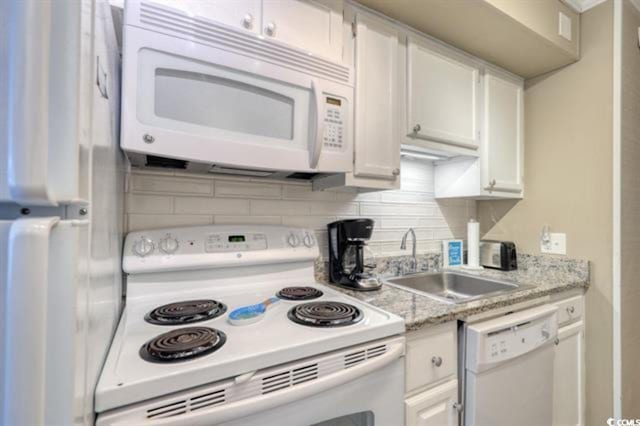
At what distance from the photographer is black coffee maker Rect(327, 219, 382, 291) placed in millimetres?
1312

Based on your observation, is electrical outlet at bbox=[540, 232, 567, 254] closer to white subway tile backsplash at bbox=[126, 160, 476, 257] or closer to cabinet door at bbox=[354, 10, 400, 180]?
white subway tile backsplash at bbox=[126, 160, 476, 257]

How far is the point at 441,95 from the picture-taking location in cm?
152

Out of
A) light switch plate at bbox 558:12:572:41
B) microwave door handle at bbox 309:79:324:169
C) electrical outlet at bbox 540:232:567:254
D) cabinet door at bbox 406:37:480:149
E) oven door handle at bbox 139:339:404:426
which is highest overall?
light switch plate at bbox 558:12:572:41

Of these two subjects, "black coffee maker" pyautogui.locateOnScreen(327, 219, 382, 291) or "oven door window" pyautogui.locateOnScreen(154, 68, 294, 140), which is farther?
"black coffee maker" pyautogui.locateOnScreen(327, 219, 382, 291)

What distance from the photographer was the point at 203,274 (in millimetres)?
1159

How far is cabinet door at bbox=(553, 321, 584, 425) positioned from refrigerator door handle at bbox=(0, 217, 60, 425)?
194 centimetres

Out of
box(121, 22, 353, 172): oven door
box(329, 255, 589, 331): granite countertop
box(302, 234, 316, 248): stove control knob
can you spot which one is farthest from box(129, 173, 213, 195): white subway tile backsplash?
box(329, 255, 589, 331): granite countertop

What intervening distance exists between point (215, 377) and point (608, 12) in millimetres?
2528

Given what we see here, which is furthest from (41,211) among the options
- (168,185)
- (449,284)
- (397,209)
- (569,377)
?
(569,377)

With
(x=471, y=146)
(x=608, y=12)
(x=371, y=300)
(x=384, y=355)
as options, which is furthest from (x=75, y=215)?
(x=608, y=12)

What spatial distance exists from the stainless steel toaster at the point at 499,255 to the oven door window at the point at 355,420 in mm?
1420

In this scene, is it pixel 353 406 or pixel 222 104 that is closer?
pixel 353 406

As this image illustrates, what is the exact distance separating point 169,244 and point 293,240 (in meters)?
0.52

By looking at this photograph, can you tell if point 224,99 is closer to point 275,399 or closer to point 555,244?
point 275,399
